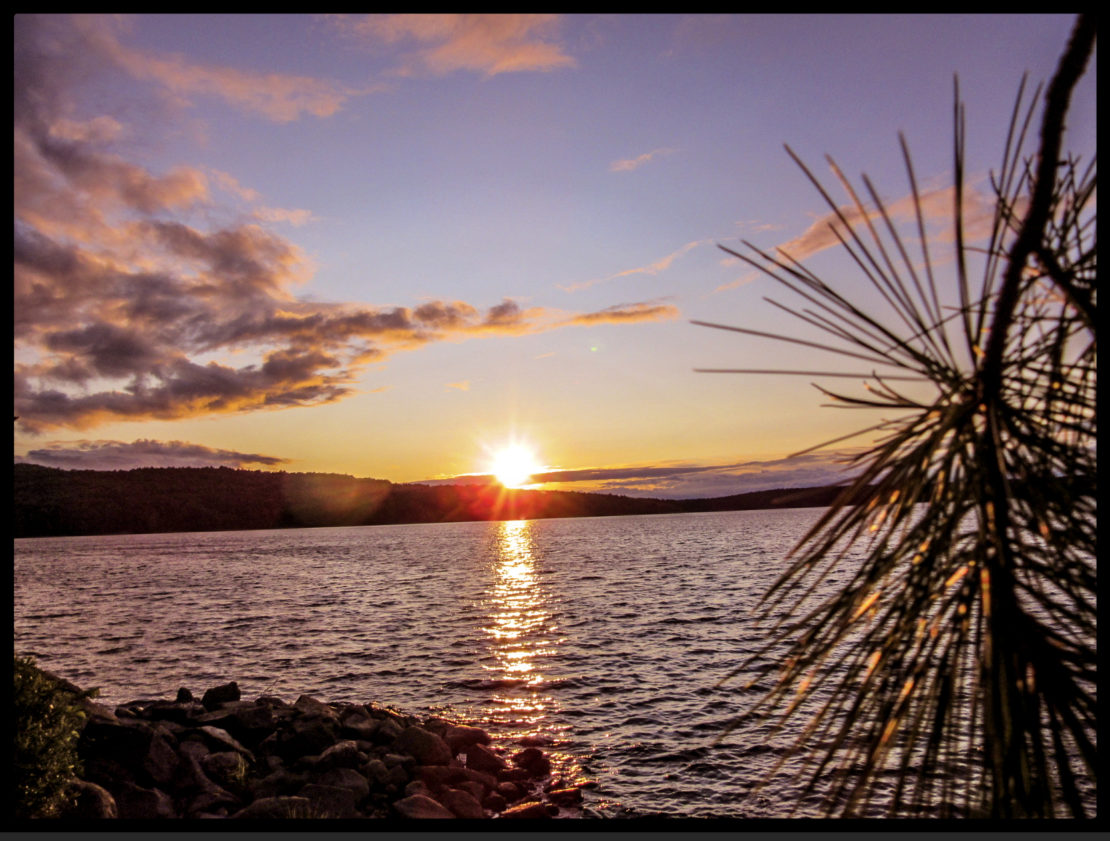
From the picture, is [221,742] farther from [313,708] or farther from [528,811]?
[528,811]

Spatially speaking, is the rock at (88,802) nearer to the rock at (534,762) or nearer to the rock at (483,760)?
the rock at (483,760)

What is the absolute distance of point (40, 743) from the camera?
654 cm

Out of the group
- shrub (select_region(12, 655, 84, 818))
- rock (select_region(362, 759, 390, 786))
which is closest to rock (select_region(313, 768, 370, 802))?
rock (select_region(362, 759, 390, 786))

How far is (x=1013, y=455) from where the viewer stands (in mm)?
2154

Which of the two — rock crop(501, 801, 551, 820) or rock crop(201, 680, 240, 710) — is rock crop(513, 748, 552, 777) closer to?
rock crop(501, 801, 551, 820)

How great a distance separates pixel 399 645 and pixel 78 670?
38.7 ft

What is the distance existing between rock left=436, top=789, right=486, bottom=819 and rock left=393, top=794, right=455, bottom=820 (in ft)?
0.82

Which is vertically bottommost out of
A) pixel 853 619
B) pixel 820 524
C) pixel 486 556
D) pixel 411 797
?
pixel 486 556

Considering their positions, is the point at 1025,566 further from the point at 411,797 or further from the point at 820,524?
the point at 411,797

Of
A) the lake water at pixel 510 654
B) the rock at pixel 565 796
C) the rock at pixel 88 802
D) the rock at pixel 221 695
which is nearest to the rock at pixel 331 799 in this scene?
the rock at pixel 88 802

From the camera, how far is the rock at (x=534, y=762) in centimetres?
1394

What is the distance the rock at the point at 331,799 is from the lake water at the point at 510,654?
424 cm
